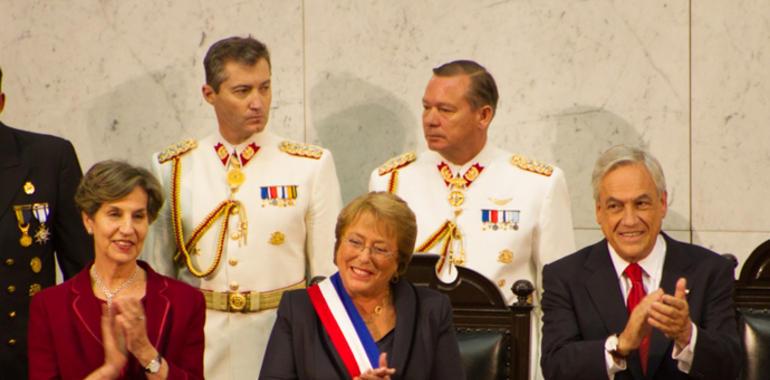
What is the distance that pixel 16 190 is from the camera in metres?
4.16

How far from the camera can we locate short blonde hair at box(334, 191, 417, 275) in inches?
139

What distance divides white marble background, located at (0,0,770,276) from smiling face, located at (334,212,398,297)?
1.96 meters

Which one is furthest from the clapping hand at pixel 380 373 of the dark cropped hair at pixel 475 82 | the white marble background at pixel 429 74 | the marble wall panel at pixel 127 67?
the marble wall panel at pixel 127 67

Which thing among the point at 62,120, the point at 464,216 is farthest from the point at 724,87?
the point at 62,120

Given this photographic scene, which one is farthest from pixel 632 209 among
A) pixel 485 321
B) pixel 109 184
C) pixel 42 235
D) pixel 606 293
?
pixel 42 235

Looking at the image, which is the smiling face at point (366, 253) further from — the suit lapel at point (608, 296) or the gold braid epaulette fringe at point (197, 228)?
the gold braid epaulette fringe at point (197, 228)

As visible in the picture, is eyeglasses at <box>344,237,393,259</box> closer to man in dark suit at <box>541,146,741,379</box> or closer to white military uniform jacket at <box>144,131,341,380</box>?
man in dark suit at <box>541,146,741,379</box>

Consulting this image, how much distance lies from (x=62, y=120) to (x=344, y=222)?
2.84m

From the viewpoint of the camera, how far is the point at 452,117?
458 cm

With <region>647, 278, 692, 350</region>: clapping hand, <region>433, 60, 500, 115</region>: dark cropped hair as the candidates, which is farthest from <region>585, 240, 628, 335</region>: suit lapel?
<region>433, 60, 500, 115</region>: dark cropped hair

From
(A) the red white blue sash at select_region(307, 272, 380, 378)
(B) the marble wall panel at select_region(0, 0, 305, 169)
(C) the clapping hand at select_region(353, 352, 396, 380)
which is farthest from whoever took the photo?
(B) the marble wall panel at select_region(0, 0, 305, 169)

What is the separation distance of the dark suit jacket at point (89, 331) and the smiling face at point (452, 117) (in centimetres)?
123

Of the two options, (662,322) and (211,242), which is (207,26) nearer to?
(211,242)

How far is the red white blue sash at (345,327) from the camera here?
3430mm
